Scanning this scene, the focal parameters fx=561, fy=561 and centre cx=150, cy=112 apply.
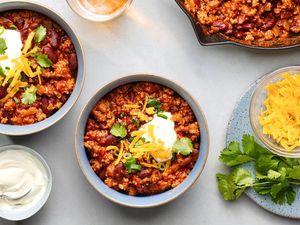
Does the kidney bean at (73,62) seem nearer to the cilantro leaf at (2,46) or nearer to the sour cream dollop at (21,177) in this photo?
the cilantro leaf at (2,46)

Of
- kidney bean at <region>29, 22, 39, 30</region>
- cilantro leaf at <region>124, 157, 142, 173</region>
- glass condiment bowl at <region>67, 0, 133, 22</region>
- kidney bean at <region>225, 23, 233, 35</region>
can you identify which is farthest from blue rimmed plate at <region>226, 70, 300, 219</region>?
kidney bean at <region>29, 22, 39, 30</region>

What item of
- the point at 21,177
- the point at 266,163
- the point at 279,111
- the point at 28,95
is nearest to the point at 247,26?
the point at 279,111

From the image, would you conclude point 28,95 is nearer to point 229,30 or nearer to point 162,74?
point 162,74

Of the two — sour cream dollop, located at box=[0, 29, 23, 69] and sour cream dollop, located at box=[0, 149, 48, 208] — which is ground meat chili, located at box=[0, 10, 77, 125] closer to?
sour cream dollop, located at box=[0, 29, 23, 69]

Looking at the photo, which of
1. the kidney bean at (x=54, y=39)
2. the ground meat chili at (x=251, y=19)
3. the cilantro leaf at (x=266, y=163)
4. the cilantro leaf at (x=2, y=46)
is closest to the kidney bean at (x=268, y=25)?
the ground meat chili at (x=251, y=19)

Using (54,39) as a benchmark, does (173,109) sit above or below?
below

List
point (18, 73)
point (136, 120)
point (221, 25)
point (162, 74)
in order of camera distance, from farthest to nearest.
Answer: point (162, 74)
point (221, 25)
point (136, 120)
point (18, 73)
